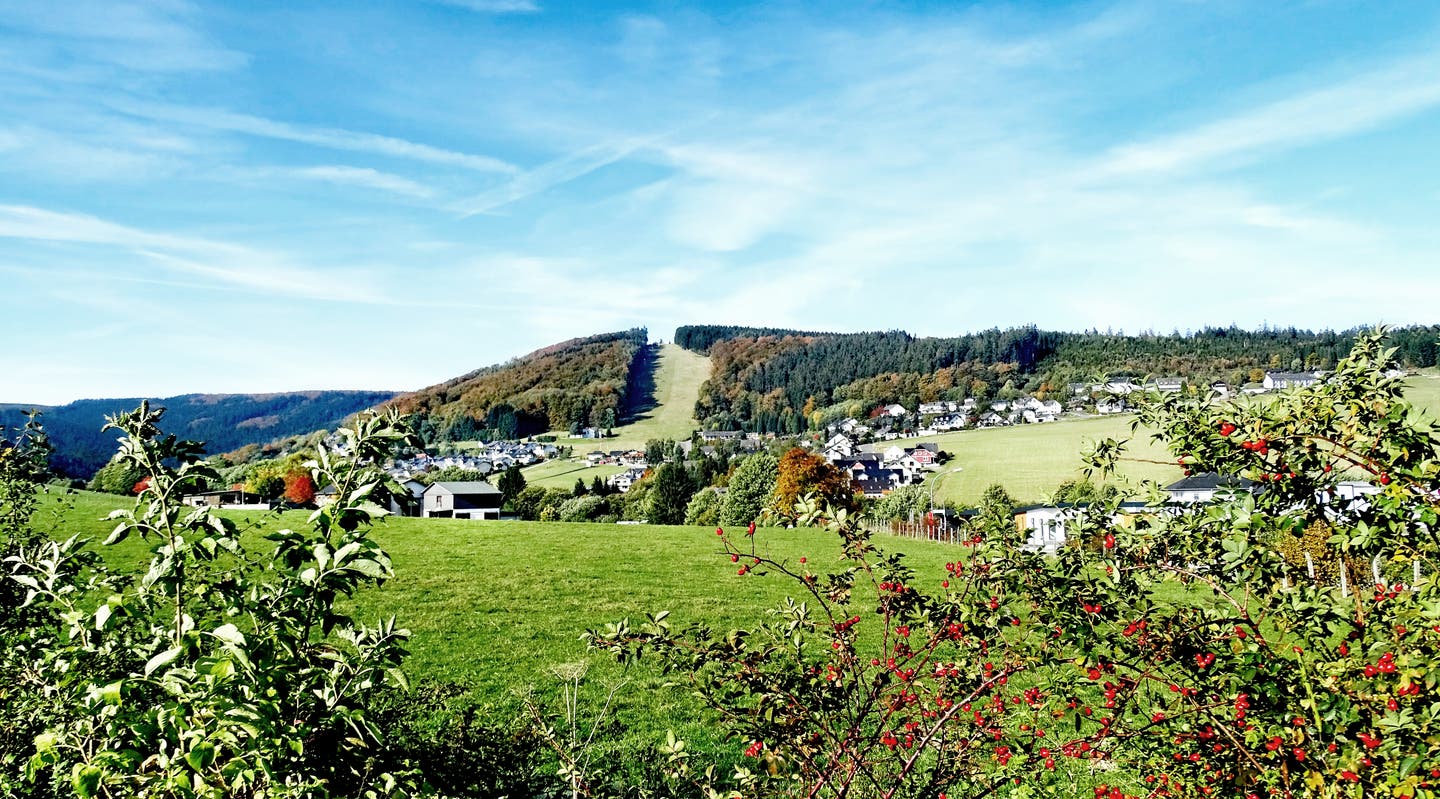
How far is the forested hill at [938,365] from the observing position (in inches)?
5285

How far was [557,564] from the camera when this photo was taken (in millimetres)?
24875

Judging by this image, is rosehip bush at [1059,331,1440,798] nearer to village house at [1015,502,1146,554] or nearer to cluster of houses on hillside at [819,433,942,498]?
village house at [1015,502,1146,554]

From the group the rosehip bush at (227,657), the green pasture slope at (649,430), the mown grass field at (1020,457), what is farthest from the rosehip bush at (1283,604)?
the green pasture slope at (649,430)

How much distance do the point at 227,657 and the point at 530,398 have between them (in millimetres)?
157636

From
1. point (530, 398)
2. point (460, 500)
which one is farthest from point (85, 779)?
point (530, 398)

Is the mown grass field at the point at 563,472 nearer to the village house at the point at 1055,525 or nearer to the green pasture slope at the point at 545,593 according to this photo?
the green pasture slope at the point at 545,593

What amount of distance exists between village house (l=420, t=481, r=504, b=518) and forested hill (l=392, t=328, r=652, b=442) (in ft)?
221

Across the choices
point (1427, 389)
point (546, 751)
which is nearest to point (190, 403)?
point (546, 751)

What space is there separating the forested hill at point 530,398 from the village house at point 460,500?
221 ft

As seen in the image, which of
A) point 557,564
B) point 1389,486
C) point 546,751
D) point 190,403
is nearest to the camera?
point 1389,486

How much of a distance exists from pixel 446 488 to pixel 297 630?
204ft

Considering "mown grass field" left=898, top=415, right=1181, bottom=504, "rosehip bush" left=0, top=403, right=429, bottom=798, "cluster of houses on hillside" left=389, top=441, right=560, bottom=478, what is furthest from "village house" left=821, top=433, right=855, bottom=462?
"rosehip bush" left=0, top=403, right=429, bottom=798

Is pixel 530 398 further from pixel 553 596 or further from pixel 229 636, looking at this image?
pixel 229 636

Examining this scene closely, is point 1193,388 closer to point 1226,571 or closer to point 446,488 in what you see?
point 1226,571
